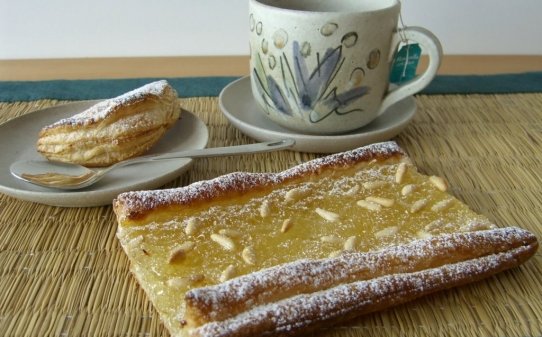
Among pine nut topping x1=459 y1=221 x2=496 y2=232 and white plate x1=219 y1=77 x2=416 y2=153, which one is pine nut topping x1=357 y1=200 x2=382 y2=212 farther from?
white plate x1=219 y1=77 x2=416 y2=153

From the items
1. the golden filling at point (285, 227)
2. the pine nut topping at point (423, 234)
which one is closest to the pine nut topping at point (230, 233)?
the golden filling at point (285, 227)

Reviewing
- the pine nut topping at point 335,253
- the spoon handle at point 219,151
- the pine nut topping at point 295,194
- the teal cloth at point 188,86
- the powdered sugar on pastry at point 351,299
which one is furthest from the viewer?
the teal cloth at point 188,86

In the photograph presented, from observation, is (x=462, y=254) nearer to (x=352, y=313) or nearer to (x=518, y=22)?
(x=352, y=313)

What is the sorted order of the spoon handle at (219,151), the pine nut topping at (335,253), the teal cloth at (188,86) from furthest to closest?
the teal cloth at (188,86), the spoon handle at (219,151), the pine nut topping at (335,253)

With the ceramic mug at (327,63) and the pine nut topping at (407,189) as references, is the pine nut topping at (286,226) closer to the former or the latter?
the pine nut topping at (407,189)

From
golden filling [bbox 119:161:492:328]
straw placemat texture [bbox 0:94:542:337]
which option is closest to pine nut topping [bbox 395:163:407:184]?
golden filling [bbox 119:161:492:328]

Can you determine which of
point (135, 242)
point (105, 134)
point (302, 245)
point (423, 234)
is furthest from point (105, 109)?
point (423, 234)

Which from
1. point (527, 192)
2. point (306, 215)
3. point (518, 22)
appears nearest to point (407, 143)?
point (527, 192)
